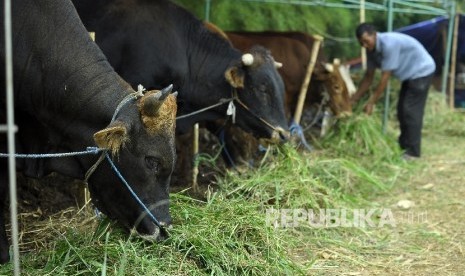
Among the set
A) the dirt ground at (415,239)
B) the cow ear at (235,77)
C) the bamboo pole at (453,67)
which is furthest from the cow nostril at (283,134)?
the bamboo pole at (453,67)

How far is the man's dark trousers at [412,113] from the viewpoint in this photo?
920 cm

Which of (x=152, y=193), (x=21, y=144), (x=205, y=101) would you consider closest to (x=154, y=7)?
(x=205, y=101)

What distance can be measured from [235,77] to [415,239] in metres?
2.50

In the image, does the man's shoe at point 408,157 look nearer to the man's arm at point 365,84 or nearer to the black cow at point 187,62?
the man's arm at point 365,84

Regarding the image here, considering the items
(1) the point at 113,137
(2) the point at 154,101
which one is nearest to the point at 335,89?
(2) the point at 154,101

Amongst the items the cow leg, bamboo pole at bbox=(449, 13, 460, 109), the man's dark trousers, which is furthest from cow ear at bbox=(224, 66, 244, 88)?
bamboo pole at bbox=(449, 13, 460, 109)

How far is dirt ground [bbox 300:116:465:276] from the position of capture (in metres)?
5.07

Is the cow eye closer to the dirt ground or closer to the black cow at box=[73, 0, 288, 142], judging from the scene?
the dirt ground

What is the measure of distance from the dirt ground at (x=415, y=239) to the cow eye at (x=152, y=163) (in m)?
1.35

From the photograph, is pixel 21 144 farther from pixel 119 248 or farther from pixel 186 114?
pixel 186 114

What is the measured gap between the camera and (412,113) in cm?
925

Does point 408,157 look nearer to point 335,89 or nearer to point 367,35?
point 335,89

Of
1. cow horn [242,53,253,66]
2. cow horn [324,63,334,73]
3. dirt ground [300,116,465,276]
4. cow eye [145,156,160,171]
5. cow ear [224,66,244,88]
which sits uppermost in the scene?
cow horn [242,53,253,66]

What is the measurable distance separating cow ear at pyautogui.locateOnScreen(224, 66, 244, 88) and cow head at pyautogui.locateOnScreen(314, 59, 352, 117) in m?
2.52
